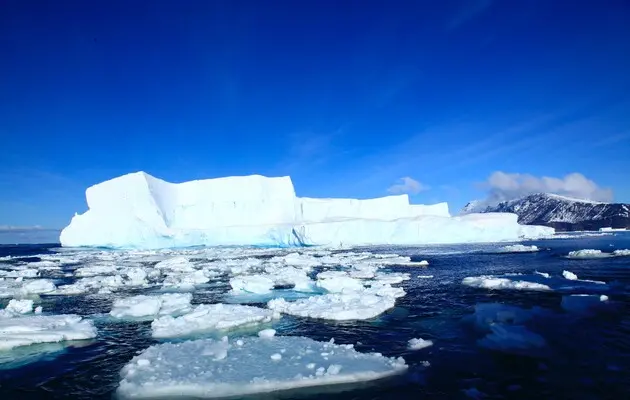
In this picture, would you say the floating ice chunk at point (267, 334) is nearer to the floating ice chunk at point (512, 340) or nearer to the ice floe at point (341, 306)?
the ice floe at point (341, 306)

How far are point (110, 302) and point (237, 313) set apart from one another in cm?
626

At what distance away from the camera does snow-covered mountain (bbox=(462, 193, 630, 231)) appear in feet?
355

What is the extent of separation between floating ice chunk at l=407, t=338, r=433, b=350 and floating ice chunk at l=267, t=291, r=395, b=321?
8.11 ft

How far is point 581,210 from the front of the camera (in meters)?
123

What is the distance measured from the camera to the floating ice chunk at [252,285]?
50.3ft

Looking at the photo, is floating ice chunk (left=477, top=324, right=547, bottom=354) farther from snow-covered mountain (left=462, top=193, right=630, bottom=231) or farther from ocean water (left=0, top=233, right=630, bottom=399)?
snow-covered mountain (left=462, top=193, right=630, bottom=231)

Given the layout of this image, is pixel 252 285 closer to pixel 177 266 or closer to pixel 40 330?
pixel 40 330

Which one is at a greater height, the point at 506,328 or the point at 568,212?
the point at 568,212

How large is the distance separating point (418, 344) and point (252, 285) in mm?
8538

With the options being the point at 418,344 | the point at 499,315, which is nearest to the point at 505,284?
the point at 499,315

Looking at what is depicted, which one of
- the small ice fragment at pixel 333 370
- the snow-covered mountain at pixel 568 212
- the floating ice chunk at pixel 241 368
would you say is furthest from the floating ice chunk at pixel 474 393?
the snow-covered mountain at pixel 568 212

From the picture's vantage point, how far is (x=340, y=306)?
11.4m

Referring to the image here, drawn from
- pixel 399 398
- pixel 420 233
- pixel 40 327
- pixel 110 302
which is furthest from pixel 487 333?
pixel 420 233

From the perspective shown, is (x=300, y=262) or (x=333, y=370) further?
(x=300, y=262)
